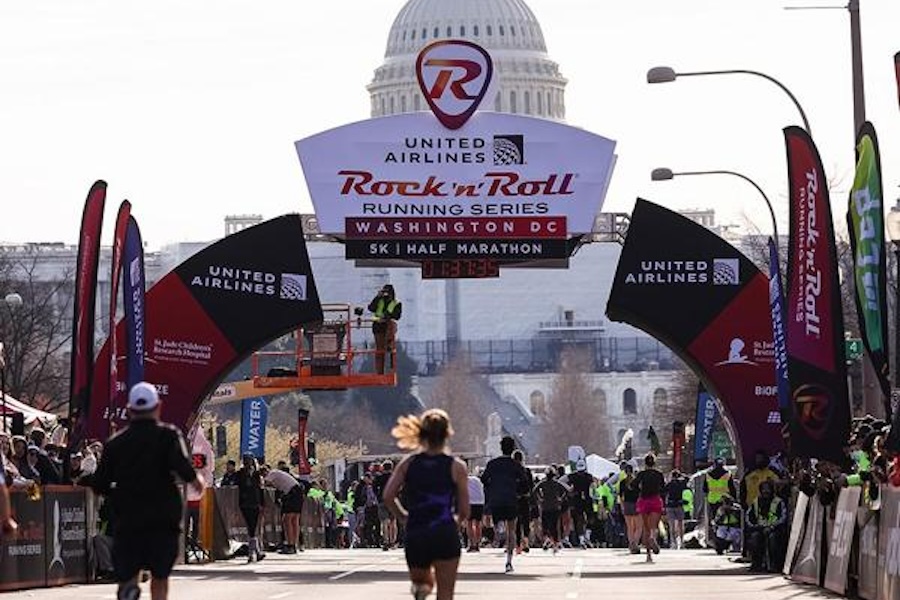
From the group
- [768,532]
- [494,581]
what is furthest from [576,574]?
[494,581]

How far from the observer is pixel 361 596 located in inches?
1142

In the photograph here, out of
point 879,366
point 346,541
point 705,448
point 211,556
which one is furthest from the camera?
point 346,541

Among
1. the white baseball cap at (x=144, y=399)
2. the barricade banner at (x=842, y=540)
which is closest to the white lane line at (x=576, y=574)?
the barricade banner at (x=842, y=540)

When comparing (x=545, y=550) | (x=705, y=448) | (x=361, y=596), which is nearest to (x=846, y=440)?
(x=361, y=596)

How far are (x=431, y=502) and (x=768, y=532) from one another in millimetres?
17320

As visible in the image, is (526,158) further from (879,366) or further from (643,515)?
(879,366)

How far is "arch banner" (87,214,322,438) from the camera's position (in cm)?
4438

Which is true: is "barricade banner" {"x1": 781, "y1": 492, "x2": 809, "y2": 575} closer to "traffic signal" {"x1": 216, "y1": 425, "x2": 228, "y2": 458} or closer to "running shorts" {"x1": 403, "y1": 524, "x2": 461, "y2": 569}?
"running shorts" {"x1": 403, "y1": 524, "x2": 461, "y2": 569}

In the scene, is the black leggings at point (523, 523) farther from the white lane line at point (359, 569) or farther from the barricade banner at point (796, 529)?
the barricade banner at point (796, 529)

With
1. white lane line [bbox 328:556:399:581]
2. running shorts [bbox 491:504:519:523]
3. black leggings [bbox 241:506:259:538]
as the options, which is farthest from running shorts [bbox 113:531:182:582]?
black leggings [bbox 241:506:259:538]

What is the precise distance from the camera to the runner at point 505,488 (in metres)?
36.6

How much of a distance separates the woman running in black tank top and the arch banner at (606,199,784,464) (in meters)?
25.5

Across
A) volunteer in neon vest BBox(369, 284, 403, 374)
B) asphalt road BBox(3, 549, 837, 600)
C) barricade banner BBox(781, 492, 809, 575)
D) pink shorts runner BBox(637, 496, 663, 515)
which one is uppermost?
volunteer in neon vest BBox(369, 284, 403, 374)

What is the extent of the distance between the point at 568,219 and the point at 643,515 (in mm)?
4535
